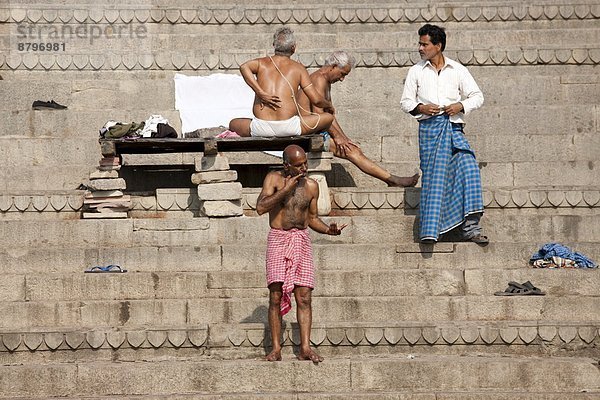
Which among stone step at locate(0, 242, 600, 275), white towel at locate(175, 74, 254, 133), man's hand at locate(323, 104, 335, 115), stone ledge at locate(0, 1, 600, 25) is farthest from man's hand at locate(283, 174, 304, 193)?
stone ledge at locate(0, 1, 600, 25)

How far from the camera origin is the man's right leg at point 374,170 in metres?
13.9

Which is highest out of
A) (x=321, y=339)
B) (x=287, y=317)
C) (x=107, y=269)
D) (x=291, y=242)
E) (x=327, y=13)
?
(x=327, y=13)

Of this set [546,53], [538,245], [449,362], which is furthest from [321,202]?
[546,53]

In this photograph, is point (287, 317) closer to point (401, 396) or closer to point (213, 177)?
point (401, 396)

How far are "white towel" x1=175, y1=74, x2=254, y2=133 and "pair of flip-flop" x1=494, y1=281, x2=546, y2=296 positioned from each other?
468 centimetres

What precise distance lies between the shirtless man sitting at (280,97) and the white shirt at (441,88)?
1.12 m

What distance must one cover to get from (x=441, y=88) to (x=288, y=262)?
293 cm

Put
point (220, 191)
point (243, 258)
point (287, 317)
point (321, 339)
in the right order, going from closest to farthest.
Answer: point (321, 339) < point (287, 317) < point (243, 258) < point (220, 191)

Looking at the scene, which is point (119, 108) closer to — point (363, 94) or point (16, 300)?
point (363, 94)

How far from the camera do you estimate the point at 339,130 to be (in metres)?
14.3

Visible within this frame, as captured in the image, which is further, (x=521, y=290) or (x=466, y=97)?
(x=466, y=97)

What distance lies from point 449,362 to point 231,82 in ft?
20.3

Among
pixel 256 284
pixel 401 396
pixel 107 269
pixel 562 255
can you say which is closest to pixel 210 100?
pixel 107 269

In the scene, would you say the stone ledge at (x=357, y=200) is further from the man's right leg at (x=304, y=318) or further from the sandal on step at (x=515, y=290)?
the man's right leg at (x=304, y=318)
